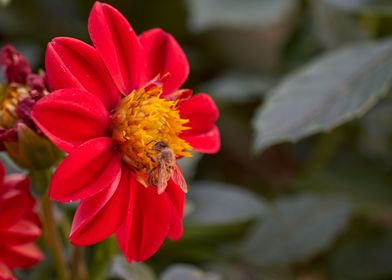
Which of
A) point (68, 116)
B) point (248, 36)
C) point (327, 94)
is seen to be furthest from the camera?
point (248, 36)

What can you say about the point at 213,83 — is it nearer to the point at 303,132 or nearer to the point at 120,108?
the point at 303,132

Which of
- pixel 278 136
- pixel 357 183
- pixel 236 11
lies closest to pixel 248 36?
pixel 236 11

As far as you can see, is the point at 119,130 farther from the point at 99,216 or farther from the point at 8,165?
the point at 8,165

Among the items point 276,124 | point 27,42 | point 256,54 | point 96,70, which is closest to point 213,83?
point 256,54

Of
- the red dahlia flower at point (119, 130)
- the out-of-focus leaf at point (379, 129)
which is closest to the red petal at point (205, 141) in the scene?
the red dahlia flower at point (119, 130)

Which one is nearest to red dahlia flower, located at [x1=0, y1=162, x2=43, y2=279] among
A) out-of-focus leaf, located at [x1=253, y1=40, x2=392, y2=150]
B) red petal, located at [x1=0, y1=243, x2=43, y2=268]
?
red petal, located at [x1=0, y1=243, x2=43, y2=268]

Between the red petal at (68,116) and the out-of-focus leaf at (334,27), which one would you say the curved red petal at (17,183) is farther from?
the out-of-focus leaf at (334,27)
